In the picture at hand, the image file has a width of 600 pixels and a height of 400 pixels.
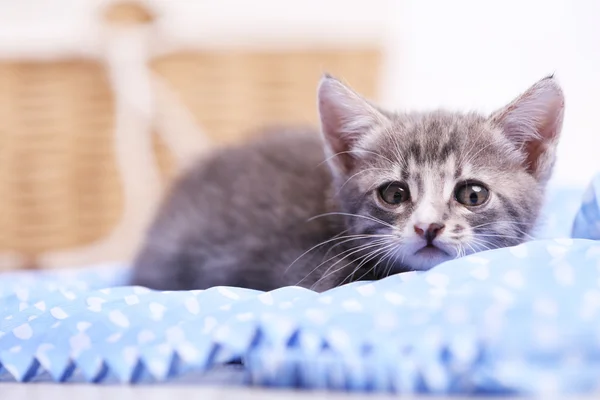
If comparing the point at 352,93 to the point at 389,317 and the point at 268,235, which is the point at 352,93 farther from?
the point at 389,317

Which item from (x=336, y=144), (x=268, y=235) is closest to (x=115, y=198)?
(x=268, y=235)

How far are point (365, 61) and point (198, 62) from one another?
597mm

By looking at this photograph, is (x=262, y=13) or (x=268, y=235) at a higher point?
(x=262, y=13)

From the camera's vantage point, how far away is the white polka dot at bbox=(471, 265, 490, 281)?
86 cm

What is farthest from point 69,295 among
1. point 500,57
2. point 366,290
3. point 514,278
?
point 500,57

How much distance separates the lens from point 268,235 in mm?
1387

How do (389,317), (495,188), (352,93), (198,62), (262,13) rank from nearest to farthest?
(389,317) → (495,188) → (352,93) → (198,62) → (262,13)

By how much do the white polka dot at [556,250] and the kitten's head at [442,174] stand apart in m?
0.16

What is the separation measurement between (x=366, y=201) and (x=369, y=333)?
447 millimetres

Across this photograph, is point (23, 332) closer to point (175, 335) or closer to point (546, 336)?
point (175, 335)

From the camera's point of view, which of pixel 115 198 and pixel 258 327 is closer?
pixel 258 327

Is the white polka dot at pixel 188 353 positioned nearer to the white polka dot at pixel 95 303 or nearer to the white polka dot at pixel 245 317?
the white polka dot at pixel 245 317

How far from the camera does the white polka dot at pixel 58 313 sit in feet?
3.11

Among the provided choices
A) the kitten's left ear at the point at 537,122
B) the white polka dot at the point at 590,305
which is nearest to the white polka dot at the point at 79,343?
the white polka dot at the point at 590,305
